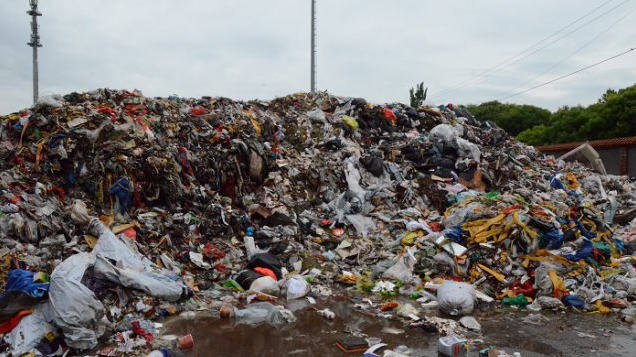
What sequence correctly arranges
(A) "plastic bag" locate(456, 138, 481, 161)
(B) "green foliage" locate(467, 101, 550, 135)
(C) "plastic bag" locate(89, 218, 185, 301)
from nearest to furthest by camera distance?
(C) "plastic bag" locate(89, 218, 185, 301)
(A) "plastic bag" locate(456, 138, 481, 161)
(B) "green foliage" locate(467, 101, 550, 135)

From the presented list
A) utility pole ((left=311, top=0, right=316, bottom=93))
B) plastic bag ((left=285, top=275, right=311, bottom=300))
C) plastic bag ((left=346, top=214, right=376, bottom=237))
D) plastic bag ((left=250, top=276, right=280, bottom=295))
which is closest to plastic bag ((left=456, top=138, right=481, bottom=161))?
plastic bag ((left=346, top=214, right=376, bottom=237))

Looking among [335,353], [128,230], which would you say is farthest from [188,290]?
[335,353]

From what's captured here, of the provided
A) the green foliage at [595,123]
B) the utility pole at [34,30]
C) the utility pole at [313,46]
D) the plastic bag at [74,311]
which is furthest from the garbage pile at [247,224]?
the green foliage at [595,123]

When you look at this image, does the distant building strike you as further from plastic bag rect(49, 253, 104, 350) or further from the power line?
plastic bag rect(49, 253, 104, 350)

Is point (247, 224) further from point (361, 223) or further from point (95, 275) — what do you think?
point (95, 275)

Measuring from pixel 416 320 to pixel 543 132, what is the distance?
2419 centimetres

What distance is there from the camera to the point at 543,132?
24641 millimetres

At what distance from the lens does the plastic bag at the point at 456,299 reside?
434cm

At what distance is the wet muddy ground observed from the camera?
11.5 feet

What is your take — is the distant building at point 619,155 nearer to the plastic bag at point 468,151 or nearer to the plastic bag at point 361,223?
the plastic bag at point 468,151

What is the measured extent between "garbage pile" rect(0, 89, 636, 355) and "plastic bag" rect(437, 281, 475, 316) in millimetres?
14

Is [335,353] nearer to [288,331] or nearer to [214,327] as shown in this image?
[288,331]

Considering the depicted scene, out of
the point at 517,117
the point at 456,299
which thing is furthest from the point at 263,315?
the point at 517,117

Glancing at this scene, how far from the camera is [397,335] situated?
3.84 m
